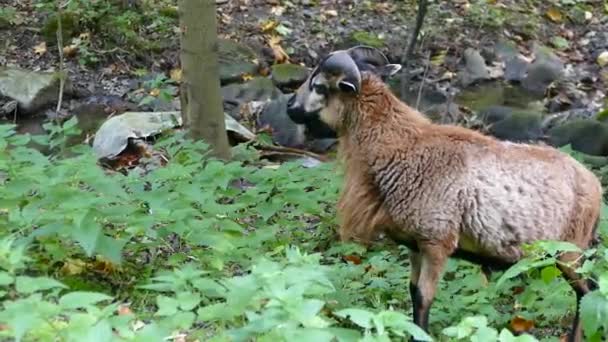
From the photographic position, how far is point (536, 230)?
5.80 meters

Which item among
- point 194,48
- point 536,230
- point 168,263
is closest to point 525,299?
point 536,230

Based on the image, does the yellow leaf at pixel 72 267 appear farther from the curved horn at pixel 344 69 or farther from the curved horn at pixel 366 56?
the curved horn at pixel 366 56

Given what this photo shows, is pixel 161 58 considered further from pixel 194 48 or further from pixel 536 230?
pixel 536 230

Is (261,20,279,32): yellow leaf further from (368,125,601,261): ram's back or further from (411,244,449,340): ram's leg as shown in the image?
(411,244,449,340): ram's leg

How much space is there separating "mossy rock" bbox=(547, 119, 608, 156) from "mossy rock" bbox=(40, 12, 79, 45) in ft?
24.3

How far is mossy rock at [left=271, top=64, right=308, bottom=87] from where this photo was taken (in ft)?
48.5

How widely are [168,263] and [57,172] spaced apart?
84 centimetres

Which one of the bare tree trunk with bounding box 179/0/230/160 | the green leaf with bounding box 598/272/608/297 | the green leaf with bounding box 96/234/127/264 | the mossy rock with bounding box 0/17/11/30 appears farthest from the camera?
the mossy rock with bounding box 0/17/11/30

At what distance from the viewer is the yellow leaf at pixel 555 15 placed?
60.7 feet

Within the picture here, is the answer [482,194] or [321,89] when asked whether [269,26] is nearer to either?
[321,89]

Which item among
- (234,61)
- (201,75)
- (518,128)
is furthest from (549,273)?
(234,61)

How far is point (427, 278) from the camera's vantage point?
18.9ft

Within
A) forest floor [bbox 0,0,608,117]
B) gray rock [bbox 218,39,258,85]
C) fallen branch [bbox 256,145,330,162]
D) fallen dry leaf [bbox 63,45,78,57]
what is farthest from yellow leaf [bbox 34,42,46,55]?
fallen branch [bbox 256,145,330,162]

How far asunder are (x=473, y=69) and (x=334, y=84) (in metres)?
10.7
